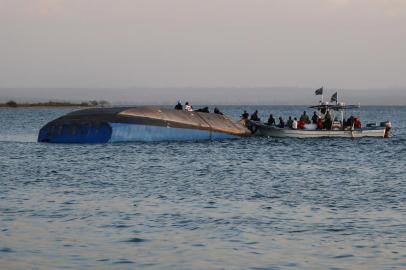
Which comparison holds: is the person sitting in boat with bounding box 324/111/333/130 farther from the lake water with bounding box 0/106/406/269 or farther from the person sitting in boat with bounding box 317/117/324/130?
the lake water with bounding box 0/106/406/269

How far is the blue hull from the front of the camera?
2430 inches

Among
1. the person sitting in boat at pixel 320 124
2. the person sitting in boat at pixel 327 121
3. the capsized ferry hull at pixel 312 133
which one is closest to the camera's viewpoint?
the capsized ferry hull at pixel 312 133

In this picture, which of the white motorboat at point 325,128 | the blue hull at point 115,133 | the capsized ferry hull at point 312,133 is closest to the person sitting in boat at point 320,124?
the white motorboat at point 325,128

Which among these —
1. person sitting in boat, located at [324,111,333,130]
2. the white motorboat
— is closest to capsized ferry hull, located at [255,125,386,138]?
the white motorboat

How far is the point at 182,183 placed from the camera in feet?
118

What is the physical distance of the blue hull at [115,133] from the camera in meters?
61.7

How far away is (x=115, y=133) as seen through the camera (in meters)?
62.5

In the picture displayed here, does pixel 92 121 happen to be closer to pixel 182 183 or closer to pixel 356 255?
pixel 182 183

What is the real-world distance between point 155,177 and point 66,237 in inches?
727

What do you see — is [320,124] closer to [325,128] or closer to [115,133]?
[325,128]

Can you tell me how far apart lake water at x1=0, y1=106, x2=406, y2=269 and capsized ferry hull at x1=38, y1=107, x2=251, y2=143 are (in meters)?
11.8

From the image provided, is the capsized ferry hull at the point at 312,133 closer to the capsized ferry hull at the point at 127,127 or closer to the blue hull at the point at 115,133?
the capsized ferry hull at the point at 127,127

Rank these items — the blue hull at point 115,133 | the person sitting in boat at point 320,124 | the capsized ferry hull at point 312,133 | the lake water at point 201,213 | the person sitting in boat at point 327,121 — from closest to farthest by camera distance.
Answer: the lake water at point 201,213 < the blue hull at point 115,133 < the capsized ferry hull at point 312,133 < the person sitting in boat at point 320,124 < the person sitting in boat at point 327,121

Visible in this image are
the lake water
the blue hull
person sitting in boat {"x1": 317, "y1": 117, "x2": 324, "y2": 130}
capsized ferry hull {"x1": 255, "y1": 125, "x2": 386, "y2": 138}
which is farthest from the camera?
person sitting in boat {"x1": 317, "y1": 117, "x2": 324, "y2": 130}
